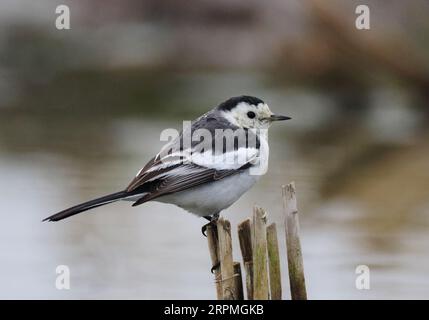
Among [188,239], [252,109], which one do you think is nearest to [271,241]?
[252,109]

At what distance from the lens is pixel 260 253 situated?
551cm

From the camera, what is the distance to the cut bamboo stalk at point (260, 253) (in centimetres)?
550

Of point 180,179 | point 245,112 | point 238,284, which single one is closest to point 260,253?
point 238,284

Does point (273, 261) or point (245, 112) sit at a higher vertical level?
point (245, 112)

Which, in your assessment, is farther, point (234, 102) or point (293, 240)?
point (234, 102)

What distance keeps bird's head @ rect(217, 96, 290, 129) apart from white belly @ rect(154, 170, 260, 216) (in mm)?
596

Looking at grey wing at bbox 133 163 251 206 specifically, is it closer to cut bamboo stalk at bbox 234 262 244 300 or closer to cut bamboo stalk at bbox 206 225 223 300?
cut bamboo stalk at bbox 206 225 223 300

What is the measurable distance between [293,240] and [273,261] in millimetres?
183

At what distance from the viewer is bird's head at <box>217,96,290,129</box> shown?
7188 mm

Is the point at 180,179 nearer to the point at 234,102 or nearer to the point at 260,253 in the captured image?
the point at 234,102

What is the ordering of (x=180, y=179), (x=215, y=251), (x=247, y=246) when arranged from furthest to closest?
(x=180, y=179)
(x=215, y=251)
(x=247, y=246)

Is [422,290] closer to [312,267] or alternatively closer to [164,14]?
[312,267]

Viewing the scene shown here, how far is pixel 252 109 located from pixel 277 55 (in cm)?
1010

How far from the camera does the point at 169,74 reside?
1708cm
